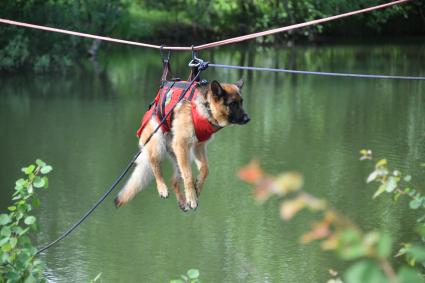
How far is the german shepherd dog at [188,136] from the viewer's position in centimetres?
427

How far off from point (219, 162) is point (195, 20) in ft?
69.4

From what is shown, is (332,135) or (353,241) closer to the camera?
(353,241)

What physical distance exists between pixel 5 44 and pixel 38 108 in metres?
4.95

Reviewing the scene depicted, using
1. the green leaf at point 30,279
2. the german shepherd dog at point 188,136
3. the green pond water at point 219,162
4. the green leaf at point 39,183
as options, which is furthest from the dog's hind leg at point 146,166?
the green pond water at point 219,162

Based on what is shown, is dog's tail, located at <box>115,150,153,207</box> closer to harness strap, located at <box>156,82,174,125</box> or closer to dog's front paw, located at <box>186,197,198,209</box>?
harness strap, located at <box>156,82,174,125</box>

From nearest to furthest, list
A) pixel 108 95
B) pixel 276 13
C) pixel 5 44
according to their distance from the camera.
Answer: pixel 108 95 → pixel 5 44 → pixel 276 13

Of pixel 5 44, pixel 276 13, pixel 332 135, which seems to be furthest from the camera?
pixel 276 13

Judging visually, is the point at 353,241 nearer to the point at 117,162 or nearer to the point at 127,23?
the point at 117,162

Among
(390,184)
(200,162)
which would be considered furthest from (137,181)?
(390,184)

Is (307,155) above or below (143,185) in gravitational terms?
below

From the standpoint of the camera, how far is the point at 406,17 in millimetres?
35938

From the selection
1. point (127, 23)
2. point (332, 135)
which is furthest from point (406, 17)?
point (332, 135)

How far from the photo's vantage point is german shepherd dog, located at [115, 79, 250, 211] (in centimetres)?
427

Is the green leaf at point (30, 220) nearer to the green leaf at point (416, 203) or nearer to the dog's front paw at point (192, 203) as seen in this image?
the dog's front paw at point (192, 203)
